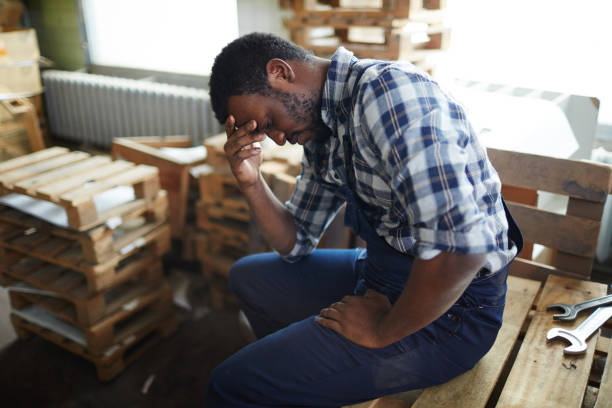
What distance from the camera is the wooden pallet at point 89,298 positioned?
256 centimetres

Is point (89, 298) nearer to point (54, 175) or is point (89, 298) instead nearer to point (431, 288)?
point (54, 175)

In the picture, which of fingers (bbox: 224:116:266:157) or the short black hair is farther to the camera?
fingers (bbox: 224:116:266:157)

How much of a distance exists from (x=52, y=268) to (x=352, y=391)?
2.00 m

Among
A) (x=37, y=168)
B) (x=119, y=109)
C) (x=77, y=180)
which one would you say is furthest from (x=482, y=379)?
(x=119, y=109)

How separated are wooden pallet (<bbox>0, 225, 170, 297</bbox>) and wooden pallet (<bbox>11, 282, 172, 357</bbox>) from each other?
0.60 feet

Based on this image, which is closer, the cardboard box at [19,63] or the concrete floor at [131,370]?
the concrete floor at [131,370]

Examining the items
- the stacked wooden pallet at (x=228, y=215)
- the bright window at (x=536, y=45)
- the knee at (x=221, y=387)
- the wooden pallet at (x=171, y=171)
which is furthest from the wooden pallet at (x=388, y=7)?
the knee at (x=221, y=387)

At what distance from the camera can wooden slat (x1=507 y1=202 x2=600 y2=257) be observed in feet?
6.89

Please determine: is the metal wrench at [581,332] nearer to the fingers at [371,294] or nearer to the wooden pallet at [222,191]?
the fingers at [371,294]

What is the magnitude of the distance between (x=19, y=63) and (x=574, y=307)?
573 cm

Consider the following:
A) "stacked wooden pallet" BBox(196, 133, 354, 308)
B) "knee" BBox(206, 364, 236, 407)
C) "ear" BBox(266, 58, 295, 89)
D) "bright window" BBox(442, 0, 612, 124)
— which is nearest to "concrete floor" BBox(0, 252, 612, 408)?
"stacked wooden pallet" BBox(196, 133, 354, 308)

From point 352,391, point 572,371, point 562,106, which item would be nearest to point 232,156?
point 352,391

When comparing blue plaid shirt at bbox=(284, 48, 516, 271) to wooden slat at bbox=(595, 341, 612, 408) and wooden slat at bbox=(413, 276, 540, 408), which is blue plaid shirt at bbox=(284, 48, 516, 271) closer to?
wooden slat at bbox=(413, 276, 540, 408)

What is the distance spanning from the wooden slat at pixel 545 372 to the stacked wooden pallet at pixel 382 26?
1.78 m
